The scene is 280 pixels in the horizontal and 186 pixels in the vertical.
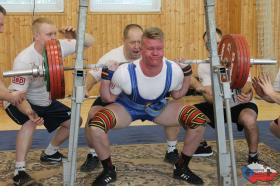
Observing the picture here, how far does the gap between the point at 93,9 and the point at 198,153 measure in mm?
3377

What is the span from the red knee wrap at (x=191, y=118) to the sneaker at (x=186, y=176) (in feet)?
1.05

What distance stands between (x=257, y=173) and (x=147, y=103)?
929mm

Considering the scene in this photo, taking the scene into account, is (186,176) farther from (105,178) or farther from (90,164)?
(90,164)

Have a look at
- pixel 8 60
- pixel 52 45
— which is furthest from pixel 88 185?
pixel 8 60

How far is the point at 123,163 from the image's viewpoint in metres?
3.32

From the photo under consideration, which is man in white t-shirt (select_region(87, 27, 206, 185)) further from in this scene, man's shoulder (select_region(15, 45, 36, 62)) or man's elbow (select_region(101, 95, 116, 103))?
man's shoulder (select_region(15, 45, 36, 62))

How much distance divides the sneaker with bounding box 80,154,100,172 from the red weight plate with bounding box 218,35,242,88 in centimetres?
126

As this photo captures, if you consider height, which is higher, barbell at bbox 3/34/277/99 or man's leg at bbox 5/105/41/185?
barbell at bbox 3/34/277/99

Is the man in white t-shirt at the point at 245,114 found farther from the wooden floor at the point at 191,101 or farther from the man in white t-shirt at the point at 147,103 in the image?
the wooden floor at the point at 191,101

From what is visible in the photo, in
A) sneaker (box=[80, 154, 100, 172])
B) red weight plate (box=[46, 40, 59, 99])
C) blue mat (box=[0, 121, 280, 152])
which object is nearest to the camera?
red weight plate (box=[46, 40, 59, 99])

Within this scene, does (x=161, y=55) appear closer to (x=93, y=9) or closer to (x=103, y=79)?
(x=103, y=79)

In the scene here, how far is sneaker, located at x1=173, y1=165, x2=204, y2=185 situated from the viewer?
2875 millimetres

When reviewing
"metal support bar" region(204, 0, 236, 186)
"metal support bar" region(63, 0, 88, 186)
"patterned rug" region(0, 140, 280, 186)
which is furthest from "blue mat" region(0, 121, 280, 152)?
"metal support bar" region(63, 0, 88, 186)

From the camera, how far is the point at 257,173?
9.73 ft
